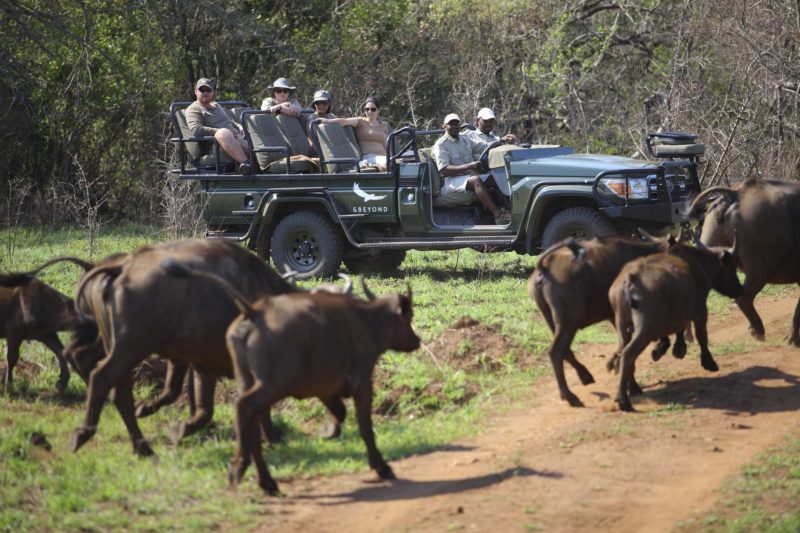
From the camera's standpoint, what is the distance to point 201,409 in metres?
8.76

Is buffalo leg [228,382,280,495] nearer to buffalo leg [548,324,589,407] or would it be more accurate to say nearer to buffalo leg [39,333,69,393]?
buffalo leg [548,324,589,407]

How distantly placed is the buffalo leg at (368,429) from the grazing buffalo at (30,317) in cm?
350

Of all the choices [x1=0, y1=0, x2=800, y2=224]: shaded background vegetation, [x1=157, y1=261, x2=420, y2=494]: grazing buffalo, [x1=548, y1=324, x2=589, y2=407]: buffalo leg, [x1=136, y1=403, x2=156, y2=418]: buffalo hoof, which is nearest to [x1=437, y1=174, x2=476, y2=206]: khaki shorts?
[x1=548, y1=324, x2=589, y2=407]: buffalo leg

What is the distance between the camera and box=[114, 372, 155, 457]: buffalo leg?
838cm

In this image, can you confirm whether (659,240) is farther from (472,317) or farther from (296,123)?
(296,123)

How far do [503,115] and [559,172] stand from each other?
9131 millimetres

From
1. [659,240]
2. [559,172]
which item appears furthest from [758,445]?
[559,172]

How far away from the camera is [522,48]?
25.4 m

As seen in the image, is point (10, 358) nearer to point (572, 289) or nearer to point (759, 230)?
point (572, 289)

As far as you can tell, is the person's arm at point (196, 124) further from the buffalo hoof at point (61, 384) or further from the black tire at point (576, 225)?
the buffalo hoof at point (61, 384)

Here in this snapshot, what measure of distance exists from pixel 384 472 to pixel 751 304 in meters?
5.21

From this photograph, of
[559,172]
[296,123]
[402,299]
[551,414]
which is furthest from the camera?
[296,123]

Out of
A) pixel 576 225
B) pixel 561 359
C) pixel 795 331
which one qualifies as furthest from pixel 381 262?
pixel 561 359

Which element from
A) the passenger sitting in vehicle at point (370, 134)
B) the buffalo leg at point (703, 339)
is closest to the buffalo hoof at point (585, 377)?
the buffalo leg at point (703, 339)
